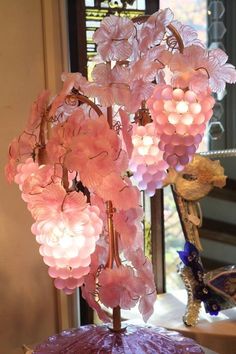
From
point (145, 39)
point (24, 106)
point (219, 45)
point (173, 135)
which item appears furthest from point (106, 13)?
point (173, 135)

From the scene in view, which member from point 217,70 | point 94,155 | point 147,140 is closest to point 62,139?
point 94,155

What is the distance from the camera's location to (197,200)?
1430 millimetres

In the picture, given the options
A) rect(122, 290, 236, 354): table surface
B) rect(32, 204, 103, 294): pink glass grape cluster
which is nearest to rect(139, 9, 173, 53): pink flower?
rect(32, 204, 103, 294): pink glass grape cluster

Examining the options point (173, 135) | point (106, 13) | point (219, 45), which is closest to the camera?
point (173, 135)

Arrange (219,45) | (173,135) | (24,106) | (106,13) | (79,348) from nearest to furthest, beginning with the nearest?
(173,135)
(79,348)
(24,106)
(106,13)
(219,45)

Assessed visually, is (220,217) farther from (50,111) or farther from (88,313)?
(50,111)

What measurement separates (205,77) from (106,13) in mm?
684

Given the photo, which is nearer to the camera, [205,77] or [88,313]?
[205,77]

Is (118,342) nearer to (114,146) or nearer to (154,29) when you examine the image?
(114,146)

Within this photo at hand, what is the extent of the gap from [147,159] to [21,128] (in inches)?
19.3

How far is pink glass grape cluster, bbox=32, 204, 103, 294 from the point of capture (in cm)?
83

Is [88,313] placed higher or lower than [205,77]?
lower

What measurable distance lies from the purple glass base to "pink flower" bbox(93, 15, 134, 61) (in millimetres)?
511

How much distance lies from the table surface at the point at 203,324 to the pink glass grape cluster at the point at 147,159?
49cm
